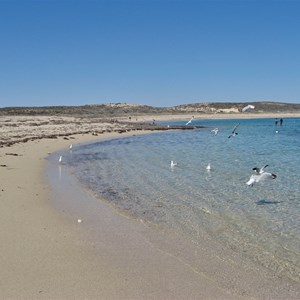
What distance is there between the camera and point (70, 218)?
8445 millimetres

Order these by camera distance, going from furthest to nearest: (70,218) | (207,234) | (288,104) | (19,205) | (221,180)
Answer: (288,104) < (221,180) < (19,205) < (70,218) < (207,234)

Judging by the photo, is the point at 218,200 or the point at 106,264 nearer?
the point at 106,264

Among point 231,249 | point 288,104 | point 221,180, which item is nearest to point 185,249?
Answer: point 231,249

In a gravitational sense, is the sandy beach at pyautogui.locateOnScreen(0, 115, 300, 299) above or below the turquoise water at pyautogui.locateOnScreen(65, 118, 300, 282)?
above

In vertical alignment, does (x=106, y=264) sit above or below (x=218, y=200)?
above

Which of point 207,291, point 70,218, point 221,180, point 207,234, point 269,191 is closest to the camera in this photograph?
point 207,291

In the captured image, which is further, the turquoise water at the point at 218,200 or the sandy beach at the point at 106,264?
the turquoise water at the point at 218,200

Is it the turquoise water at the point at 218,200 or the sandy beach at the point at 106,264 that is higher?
the sandy beach at the point at 106,264

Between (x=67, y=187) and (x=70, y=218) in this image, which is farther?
(x=67, y=187)

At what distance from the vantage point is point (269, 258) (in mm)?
6285

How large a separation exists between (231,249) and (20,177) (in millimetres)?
8703

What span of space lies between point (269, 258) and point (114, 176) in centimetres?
903

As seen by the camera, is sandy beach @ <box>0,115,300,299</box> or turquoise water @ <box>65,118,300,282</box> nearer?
sandy beach @ <box>0,115,300,299</box>

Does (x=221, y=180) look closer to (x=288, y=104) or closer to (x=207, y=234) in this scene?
(x=207, y=234)
